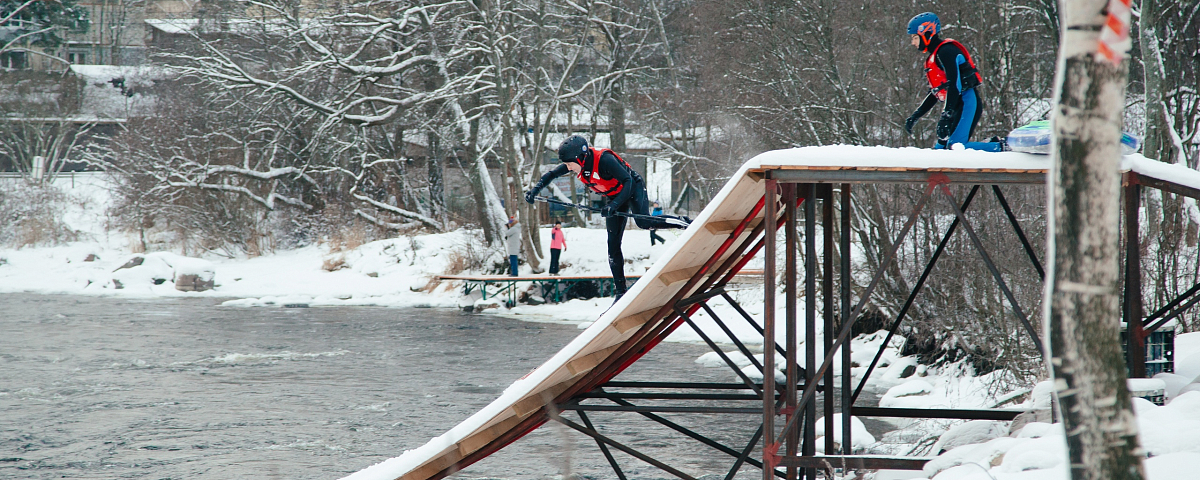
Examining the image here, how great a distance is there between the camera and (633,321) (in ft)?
19.5

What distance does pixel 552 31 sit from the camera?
83.8ft

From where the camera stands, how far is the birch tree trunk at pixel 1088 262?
2.03m

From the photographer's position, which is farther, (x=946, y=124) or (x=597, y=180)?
(x=597, y=180)

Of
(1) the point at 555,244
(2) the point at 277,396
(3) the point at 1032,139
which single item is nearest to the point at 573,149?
(3) the point at 1032,139

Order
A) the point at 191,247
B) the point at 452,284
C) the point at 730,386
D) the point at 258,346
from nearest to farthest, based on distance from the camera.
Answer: the point at 730,386
the point at 258,346
the point at 452,284
the point at 191,247

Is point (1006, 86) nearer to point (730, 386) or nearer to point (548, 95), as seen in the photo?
point (730, 386)

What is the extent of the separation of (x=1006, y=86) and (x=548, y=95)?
47.9 ft

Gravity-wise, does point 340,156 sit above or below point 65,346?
above

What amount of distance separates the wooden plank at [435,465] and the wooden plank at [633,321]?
1274mm

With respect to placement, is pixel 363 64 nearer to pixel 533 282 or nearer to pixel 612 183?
pixel 533 282

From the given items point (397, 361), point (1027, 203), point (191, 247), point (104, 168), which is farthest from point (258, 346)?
point (104, 168)

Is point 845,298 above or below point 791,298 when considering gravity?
below

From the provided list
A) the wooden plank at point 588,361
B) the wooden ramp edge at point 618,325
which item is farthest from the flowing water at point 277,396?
the wooden plank at point 588,361

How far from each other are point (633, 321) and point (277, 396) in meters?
8.80
